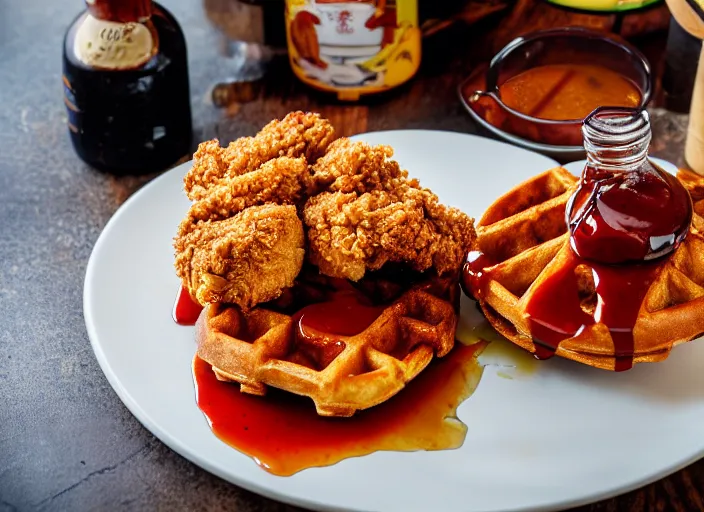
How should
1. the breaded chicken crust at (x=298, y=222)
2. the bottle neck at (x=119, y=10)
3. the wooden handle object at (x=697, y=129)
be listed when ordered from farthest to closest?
1. the wooden handle object at (x=697, y=129)
2. the bottle neck at (x=119, y=10)
3. the breaded chicken crust at (x=298, y=222)

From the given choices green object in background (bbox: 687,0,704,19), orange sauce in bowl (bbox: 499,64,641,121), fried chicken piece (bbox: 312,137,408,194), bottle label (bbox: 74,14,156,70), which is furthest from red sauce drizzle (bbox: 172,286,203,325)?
green object in background (bbox: 687,0,704,19)

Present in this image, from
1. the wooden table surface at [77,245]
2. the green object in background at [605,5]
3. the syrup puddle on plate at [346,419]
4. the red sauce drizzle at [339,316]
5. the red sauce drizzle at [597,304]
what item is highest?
the red sauce drizzle at [597,304]

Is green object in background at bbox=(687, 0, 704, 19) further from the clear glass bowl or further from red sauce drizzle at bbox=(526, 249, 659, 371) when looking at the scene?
red sauce drizzle at bbox=(526, 249, 659, 371)

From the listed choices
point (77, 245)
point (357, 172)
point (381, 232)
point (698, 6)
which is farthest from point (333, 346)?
point (698, 6)

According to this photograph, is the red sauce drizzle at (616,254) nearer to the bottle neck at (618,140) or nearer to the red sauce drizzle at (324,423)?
the bottle neck at (618,140)

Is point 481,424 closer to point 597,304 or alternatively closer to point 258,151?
point 597,304

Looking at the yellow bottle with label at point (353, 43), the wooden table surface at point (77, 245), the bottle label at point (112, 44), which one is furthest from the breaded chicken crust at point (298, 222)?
the yellow bottle with label at point (353, 43)

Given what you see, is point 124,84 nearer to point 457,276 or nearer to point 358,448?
point 457,276
